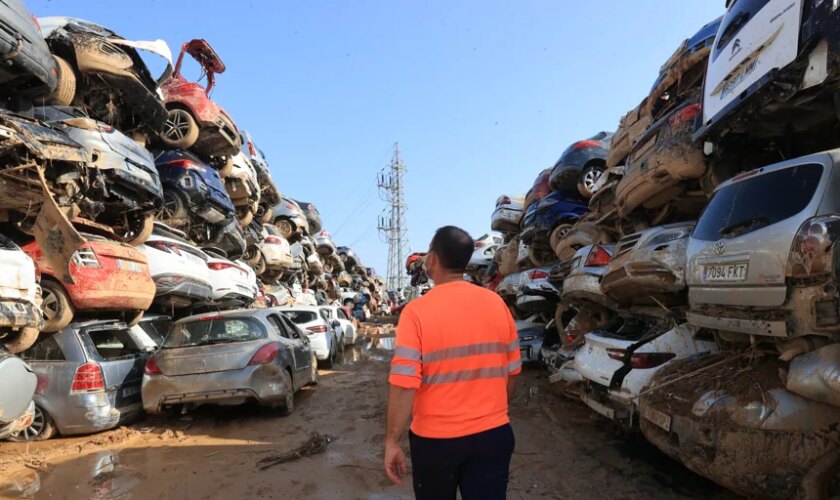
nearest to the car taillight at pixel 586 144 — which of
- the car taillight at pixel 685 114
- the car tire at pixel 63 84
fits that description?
the car taillight at pixel 685 114

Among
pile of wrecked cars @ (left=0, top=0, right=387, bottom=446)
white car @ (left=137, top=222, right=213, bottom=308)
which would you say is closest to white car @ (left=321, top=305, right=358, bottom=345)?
pile of wrecked cars @ (left=0, top=0, right=387, bottom=446)

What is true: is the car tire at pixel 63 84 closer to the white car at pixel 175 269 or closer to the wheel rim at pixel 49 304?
the white car at pixel 175 269

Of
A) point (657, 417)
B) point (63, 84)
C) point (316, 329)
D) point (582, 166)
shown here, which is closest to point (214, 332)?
point (63, 84)

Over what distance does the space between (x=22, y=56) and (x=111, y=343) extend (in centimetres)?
351

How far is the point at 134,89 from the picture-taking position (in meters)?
8.31

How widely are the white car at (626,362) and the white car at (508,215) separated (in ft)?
33.8

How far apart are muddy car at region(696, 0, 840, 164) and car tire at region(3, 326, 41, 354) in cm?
717

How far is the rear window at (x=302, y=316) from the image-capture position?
1123 cm

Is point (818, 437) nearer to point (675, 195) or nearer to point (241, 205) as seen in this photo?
point (675, 195)

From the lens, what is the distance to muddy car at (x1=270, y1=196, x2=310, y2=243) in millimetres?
18859

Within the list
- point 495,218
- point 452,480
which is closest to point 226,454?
point 452,480

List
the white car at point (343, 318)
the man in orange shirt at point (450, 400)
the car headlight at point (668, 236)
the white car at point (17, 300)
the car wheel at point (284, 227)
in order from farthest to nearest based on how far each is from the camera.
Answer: the car wheel at point (284, 227) → the white car at point (343, 318) → the white car at point (17, 300) → the car headlight at point (668, 236) → the man in orange shirt at point (450, 400)

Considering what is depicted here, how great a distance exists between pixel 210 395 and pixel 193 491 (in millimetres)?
1897

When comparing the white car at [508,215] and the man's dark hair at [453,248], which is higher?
the white car at [508,215]
